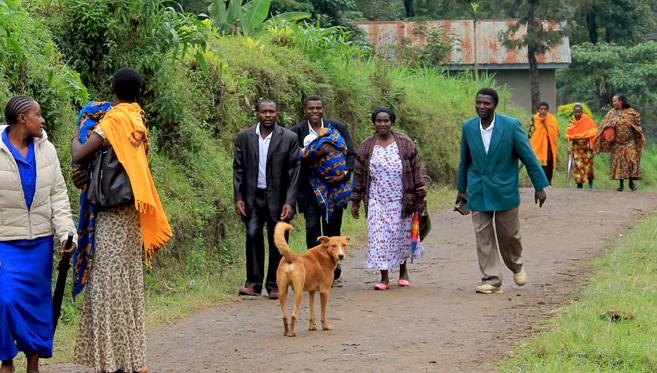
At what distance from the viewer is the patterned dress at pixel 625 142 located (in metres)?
23.4

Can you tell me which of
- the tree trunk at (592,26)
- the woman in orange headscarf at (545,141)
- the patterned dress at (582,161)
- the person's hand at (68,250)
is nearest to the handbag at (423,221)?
the person's hand at (68,250)

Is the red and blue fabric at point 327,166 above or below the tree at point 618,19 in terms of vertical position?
below

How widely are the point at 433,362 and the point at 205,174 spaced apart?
627 centimetres

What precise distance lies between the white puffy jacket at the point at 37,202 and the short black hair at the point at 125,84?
0.59m

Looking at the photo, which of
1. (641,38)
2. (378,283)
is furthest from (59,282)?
(641,38)

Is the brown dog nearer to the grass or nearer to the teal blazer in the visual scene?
the grass

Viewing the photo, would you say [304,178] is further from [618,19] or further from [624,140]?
[618,19]

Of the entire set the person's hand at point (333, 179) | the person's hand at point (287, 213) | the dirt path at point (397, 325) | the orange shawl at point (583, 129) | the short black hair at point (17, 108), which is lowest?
the dirt path at point (397, 325)

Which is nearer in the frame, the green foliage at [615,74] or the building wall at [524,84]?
the green foliage at [615,74]

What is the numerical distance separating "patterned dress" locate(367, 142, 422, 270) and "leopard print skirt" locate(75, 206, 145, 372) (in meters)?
4.71

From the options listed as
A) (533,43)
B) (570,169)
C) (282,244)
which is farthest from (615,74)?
(282,244)

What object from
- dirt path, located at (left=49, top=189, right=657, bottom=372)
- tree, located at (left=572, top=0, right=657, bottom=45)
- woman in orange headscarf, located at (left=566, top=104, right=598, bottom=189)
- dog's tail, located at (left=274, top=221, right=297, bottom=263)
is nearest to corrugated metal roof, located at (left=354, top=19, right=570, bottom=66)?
tree, located at (left=572, top=0, right=657, bottom=45)

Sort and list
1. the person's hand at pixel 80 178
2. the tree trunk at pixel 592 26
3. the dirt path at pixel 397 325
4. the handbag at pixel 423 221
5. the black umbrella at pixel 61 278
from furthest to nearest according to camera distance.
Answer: the tree trunk at pixel 592 26 → the handbag at pixel 423 221 → the dirt path at pixel 397 325 → the person's hand at pixel 80 178 → the black umbrella at pixel 61 278

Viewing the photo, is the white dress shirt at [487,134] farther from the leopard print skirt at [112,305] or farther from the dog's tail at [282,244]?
the leopard print skirt at [112,305]
